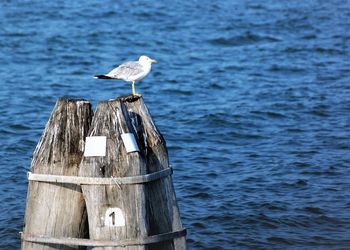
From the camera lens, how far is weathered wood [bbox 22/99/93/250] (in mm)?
5340

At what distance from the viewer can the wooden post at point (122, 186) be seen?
17.2 feet

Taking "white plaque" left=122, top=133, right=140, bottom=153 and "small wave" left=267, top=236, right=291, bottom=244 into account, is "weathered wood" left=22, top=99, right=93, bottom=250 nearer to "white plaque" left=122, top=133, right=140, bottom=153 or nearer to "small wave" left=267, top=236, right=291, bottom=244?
"white plaque" left=122, top=133, right=140, bottom=153

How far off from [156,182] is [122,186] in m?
0.31

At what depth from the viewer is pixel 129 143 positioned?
525cm

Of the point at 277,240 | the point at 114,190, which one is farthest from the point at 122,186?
the point at 277,240

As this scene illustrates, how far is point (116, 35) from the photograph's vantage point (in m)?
20.1

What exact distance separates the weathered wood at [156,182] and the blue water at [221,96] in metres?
2.27

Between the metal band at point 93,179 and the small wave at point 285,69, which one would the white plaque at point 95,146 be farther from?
the small wave at point 285,69

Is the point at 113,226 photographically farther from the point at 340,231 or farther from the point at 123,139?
the point at 340,231

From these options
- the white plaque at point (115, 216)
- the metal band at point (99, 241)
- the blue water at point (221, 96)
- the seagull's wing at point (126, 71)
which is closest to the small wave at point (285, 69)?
the blue water at point (221, 96)

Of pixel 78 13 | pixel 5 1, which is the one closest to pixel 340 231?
pixel 78 13

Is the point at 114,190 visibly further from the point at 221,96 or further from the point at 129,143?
the point at 221,96

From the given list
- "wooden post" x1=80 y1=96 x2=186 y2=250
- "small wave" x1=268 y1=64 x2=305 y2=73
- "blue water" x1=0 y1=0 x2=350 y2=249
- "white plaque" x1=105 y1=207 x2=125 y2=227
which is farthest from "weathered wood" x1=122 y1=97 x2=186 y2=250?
"small wave" x1=268 y1=64 x2=305 y2=73

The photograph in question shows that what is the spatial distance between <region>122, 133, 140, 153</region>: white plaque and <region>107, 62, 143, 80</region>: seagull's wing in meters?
1.73
